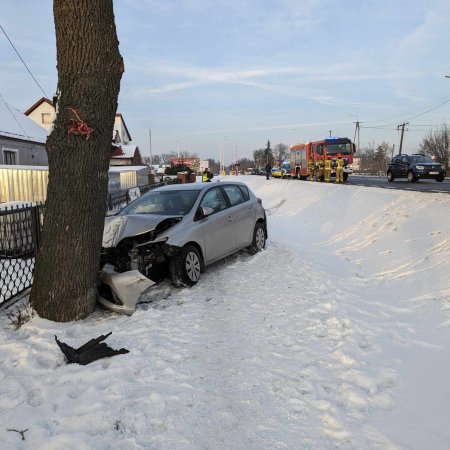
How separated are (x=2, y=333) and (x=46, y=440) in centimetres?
195

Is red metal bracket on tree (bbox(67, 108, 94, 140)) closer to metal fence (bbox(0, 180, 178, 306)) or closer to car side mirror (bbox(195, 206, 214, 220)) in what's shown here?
metal fence (bbox(0, 180, 178, 306))

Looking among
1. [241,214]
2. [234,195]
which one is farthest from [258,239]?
[234,195]

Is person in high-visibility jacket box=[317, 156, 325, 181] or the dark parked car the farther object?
A: person in high-visibility jacket box=[317, 156, 325, 181]

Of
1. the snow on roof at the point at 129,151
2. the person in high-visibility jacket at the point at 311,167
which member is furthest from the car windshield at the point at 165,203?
the snow on roof at the point at 129,151

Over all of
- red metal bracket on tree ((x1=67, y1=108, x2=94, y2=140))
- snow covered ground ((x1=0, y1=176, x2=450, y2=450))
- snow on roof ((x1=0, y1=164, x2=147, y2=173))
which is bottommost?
snow covered ground ((x1=0, y1=176, x2=450, y2=450))

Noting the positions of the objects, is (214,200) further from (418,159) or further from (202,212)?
(418,159)

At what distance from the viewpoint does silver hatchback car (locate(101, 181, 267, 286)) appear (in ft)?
19.1

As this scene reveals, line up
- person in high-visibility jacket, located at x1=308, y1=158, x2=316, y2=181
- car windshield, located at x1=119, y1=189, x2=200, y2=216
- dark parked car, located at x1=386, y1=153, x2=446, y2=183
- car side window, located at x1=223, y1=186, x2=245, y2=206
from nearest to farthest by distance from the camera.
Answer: car windshield, located at x1=119, y1=189, x2=200, y2=216 < car side window, located at x1=223, y1=186, x2=245, y2=206 < dark parked car, located at x1=386, y1=153, x2=446, y2=183 < person in high-visibility jacket, located at x1=308, y1=158, x2=316, y2=181

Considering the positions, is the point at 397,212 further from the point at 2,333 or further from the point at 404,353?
the point at 2,333

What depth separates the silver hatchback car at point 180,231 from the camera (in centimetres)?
582

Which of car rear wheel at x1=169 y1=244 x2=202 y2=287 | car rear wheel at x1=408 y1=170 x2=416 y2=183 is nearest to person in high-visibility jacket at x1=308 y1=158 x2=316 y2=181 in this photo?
car rear wheel at x1=408 y1=170 x2=416 y2=183

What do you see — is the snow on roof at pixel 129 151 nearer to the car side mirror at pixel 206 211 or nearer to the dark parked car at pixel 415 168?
the dark parked car at pixel 415 168

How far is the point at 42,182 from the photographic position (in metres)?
13.1

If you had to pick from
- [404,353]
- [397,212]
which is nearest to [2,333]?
[404,353]
